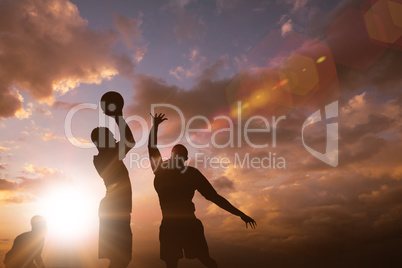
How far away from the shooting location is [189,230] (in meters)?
7.20

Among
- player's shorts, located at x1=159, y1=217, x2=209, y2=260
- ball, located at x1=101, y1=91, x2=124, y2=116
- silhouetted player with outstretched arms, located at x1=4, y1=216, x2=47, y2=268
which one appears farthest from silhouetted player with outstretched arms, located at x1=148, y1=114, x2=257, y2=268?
silhouetted player with outstretched arms, located at x1=4, y1=216, x2=47, y2=268

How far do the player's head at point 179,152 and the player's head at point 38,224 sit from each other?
18.7 feet

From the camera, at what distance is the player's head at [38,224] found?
998 cm

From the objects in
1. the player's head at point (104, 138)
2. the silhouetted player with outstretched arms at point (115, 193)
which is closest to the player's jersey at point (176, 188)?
the silhouetted player with outstretched arms at point (115, 193)

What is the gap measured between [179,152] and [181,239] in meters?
2.01

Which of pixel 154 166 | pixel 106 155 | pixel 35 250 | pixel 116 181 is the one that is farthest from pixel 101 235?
pixel 35 250

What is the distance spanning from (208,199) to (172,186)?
3.33 ft

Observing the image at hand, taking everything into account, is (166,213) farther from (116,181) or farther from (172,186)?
(116,181)

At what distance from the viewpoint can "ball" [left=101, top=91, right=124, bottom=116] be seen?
6.03m

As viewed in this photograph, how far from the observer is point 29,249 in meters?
9.56

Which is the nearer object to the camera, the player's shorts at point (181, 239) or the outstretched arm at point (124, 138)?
the outstretched arm at point (124, 138)

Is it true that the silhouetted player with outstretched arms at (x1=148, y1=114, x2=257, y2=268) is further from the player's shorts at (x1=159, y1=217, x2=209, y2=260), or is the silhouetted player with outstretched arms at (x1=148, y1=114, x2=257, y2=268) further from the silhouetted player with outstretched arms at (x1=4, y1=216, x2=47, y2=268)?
the silhouetted player with outstretched arms at (x1=4, y1=216, x2=47, y2=268)

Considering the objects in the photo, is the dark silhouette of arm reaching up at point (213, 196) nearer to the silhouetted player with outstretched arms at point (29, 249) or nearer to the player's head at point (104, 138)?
the player's head at point (104, 138)

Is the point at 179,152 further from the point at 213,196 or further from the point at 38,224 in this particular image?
the point at 38,224
